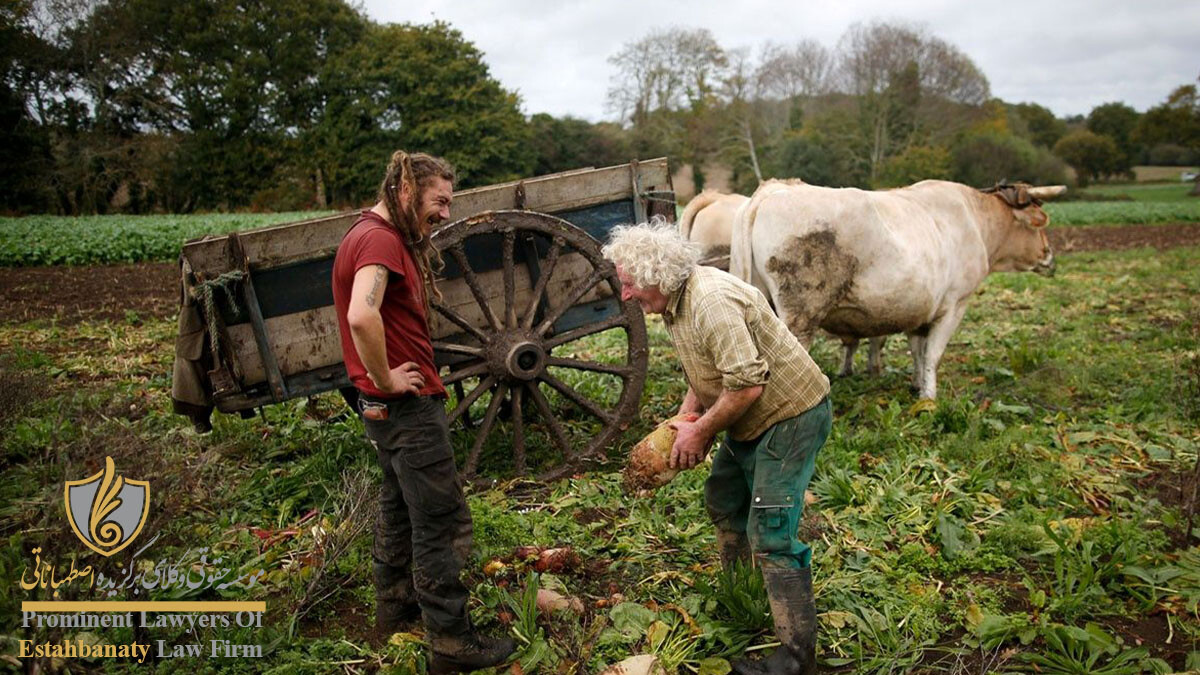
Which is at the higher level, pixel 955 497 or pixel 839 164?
pixel 839 164

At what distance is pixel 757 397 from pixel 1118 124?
83.2 meters

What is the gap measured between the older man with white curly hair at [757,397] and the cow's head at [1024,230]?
17.4ft

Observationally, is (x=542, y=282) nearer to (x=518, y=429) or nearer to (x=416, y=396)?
(x=518, y=429)

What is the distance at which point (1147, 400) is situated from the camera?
238 inches

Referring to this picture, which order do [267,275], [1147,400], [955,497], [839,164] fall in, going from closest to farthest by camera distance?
[267,275], [955,497], [1147,400], [839,164]

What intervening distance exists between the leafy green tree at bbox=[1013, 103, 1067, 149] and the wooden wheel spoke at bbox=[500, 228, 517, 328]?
2774 inches

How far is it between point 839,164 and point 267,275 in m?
42.6

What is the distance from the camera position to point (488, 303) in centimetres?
471

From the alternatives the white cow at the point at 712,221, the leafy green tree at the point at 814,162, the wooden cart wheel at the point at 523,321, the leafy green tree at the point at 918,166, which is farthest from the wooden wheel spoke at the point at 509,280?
the leafy green tree at the point at 814,162

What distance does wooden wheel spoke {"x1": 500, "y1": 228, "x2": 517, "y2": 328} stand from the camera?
4.50 m

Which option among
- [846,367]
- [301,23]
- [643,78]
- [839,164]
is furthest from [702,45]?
[846,367]

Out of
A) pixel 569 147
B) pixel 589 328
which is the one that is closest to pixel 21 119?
pixel 589 328

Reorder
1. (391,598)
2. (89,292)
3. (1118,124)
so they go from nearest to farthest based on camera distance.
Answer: (391,598)
(89,292)
(1118,124)

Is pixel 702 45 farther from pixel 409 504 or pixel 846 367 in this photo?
pixel 409 504
